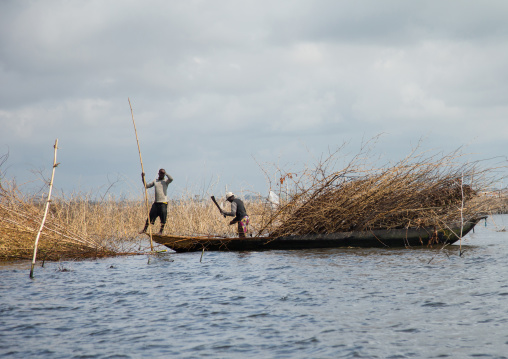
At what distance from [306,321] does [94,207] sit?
40.8 ft

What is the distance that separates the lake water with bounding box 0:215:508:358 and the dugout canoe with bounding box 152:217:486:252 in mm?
1550

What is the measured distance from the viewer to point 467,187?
12.6 metres

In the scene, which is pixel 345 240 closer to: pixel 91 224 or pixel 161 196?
pixel 161 196

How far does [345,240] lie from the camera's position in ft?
41.8

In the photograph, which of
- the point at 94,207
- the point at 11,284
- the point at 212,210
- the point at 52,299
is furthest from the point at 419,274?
the point at 94,207

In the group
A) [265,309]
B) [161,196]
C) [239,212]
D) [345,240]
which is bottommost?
[265,309]

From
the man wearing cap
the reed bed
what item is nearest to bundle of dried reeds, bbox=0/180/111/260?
the reed bed

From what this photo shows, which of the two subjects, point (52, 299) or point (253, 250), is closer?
point (52, 299)

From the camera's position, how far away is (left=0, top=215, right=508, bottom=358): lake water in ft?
16.3

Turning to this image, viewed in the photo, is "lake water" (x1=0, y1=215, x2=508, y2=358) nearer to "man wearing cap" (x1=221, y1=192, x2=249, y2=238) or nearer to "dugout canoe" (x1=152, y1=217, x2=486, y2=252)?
"dugout canoe" (x1=152, y1=217, x2=486, y2=252)

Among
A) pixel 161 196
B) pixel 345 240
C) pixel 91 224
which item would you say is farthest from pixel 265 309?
pixel 91 224

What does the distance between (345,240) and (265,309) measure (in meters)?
6.46

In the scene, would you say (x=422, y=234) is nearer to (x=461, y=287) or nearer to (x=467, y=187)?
(x=467, y=187)

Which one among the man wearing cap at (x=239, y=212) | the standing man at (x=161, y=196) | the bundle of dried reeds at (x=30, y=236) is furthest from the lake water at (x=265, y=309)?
the standing man at (x=161, y=196)
